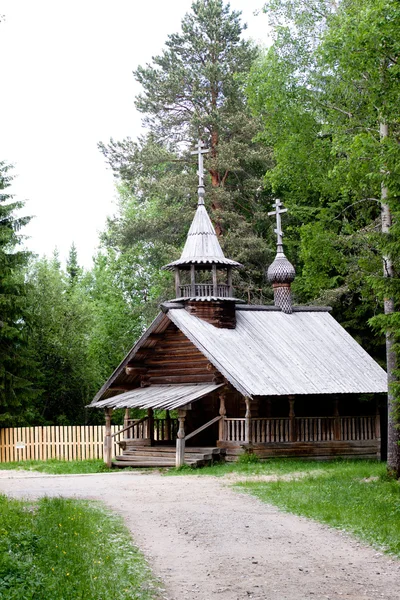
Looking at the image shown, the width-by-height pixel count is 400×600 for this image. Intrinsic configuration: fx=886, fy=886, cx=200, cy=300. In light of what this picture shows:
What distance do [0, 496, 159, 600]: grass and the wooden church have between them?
11.9 meters

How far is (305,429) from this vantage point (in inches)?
1041

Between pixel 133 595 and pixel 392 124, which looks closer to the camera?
pixel 133 595

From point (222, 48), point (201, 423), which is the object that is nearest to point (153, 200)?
point (222, 48)

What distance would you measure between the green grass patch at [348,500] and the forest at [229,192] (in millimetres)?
4614

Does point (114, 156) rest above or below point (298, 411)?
above

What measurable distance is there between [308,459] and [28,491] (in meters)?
10.8

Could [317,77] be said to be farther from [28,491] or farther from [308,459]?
[28,491]

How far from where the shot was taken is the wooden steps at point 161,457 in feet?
78.0

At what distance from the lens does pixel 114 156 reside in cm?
4122

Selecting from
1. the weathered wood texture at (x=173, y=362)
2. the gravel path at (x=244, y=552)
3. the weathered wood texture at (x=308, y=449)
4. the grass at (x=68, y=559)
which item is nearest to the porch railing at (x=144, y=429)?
the weathered wood texture at (x=173, y=362)

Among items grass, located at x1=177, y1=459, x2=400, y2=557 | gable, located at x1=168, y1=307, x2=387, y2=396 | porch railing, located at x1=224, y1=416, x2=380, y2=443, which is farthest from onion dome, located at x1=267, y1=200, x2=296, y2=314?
grass, located at x1=177, y1=459, x2=400, y2=557

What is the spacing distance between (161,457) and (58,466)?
3.21m

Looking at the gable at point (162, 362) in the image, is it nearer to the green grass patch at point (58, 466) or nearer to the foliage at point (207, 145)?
the green grass patch at point (58, 466)

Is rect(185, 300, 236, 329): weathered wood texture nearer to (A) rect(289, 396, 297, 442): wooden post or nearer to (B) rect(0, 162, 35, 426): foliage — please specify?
(A) rect(289, 396, 297, 442): wooden post
